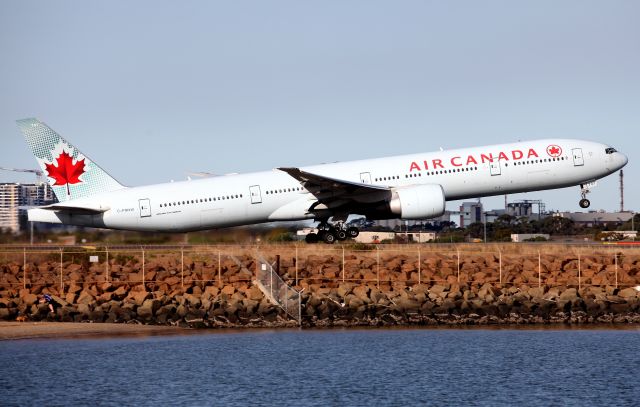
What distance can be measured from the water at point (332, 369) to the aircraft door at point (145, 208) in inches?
439

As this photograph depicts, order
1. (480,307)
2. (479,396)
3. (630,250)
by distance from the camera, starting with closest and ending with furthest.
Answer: (479,396) < (480,307) < (630,250)

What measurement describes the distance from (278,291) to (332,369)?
521 inches

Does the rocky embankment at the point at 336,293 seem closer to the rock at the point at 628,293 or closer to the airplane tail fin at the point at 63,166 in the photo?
the rock at the point at 628,293

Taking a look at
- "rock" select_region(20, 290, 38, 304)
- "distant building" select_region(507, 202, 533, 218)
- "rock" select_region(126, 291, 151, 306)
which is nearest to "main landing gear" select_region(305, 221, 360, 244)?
"rock" select_region(126, 291, 151, 306)

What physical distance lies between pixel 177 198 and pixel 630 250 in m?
24.0

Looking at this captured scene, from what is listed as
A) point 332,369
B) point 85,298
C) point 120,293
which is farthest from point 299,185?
point 332,369

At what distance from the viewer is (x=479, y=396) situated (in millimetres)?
35375

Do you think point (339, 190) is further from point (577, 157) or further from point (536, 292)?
point (577, 157)

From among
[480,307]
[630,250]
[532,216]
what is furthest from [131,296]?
[532,216]

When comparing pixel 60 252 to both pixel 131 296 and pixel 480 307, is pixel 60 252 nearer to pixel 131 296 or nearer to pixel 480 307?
pixel 131 296

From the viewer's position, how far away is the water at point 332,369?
1389 inches

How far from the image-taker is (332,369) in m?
39.3

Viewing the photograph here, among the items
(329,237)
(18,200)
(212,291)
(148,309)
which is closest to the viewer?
(148,309)

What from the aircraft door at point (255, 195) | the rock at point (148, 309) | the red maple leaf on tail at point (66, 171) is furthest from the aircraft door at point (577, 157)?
the red maple leaf on tail at point (66, 171)
